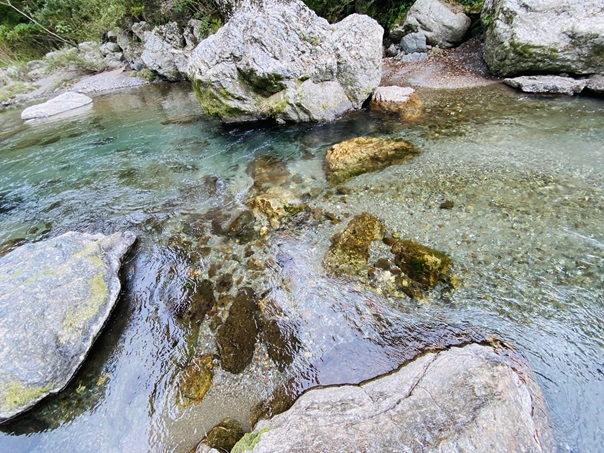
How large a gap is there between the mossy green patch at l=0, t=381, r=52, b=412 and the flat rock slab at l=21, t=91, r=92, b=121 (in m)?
18.2

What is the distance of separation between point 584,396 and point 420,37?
1468cm

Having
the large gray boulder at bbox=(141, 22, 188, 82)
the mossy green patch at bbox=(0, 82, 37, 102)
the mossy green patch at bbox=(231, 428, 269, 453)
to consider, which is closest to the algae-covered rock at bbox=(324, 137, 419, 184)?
the mossy green patch at bbox=(231, 428, 269, 453)

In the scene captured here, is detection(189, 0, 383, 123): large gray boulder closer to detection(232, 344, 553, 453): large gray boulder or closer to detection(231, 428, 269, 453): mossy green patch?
detection(232, 344, 553, 453): large gray boulder

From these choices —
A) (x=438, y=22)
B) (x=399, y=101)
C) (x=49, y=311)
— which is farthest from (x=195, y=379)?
(x=438, y=22)

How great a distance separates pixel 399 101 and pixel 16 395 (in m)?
11.1

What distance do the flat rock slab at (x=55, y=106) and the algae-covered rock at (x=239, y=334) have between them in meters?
18.7

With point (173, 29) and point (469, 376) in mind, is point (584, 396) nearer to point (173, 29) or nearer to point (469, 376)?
point (469, 376)

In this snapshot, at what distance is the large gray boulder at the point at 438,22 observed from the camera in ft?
41.0

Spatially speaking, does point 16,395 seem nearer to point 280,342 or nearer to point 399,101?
point 280,342

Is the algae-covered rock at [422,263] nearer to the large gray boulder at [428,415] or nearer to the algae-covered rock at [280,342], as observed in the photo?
the large gray boulder at [428,415]

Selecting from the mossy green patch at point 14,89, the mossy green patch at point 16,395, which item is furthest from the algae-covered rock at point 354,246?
the mossy green patch at point 14,89

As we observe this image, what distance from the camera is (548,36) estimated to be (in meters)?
8.75

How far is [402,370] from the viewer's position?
3.11 metres

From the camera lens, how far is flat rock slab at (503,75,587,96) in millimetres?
8609
